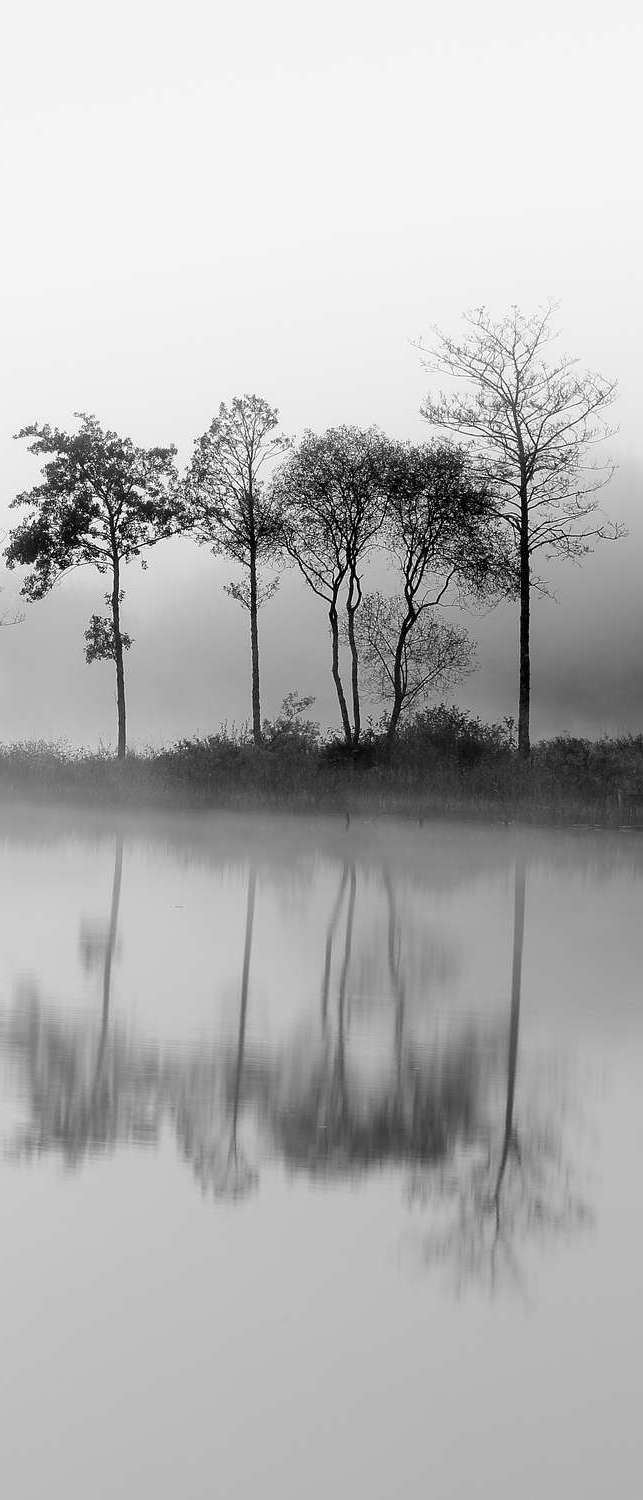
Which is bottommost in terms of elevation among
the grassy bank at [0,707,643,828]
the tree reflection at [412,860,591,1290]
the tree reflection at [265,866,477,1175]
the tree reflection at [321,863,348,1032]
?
the tree reflection at [412,860,591,1290]

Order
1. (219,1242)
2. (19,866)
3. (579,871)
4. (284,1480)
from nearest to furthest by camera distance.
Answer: (284,1480)
(219,1242)
(19,866)
(579,871)

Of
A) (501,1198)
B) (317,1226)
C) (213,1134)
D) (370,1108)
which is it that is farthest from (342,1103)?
(317,1226)

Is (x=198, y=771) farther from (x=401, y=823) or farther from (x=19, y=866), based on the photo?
(x=19, y=866)

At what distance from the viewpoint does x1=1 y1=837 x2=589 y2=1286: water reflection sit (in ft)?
17.9

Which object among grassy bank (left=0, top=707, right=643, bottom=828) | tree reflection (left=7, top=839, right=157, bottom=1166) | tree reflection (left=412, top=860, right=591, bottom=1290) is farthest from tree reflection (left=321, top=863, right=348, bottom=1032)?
grassy bank (left=0, top=707, right=643, bottom=828)

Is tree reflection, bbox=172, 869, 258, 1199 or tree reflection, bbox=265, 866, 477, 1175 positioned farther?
tree reflection, bbox=265, 866, 477, 1175

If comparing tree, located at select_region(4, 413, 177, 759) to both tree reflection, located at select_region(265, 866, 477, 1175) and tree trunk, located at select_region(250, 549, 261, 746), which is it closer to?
tree trunk, located at select_region(250, 549, 261, 746)

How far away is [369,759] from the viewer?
149 ft

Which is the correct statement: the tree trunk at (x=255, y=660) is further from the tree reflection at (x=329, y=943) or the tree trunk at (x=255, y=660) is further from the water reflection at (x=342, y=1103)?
the water reflection at (x=342, y=1103)

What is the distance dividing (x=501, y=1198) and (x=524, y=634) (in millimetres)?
38287

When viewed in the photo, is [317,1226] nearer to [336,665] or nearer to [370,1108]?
[370,1108]

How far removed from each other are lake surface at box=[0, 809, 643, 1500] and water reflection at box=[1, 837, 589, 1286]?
22 mm

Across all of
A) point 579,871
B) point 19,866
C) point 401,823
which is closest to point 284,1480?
point 19,866

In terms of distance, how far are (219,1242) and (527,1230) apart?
1100 mm
